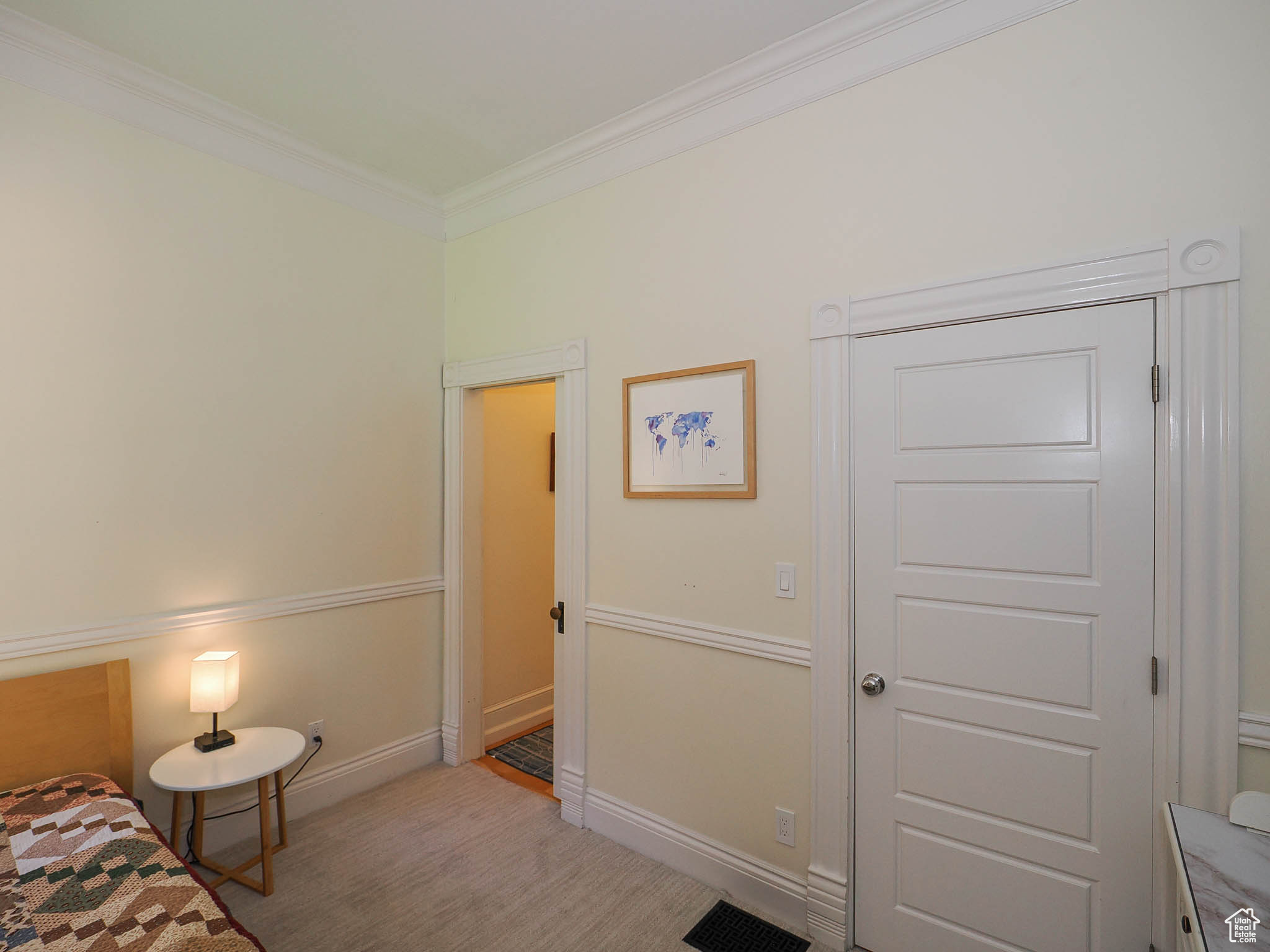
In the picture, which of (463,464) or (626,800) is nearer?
(626,800)

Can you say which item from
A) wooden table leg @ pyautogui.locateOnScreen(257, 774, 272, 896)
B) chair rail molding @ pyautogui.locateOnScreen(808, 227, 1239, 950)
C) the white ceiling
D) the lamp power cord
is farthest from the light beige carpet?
the white ceiling

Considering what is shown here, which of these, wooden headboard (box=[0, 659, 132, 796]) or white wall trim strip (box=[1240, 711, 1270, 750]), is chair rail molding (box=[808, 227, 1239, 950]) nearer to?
white wall trim strip (box=[1240, 711, 1270, 750])

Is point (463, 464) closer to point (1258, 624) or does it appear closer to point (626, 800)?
point (626, 800)

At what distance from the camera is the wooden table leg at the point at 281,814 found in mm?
2547

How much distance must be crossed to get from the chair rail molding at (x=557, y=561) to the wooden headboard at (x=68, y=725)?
140cm

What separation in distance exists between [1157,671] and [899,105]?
→ 1.77 m

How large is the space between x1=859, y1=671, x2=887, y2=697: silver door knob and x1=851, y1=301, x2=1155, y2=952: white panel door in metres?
0.02

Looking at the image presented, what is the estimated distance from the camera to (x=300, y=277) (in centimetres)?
290

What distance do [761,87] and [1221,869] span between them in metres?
2.48

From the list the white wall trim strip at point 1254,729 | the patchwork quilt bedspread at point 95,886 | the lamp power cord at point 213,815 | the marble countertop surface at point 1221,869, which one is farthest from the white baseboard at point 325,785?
the white wall trim strip at point 1254,729

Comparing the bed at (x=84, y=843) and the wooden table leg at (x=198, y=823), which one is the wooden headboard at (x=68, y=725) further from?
the wooden table leg at (x=198, y=823)

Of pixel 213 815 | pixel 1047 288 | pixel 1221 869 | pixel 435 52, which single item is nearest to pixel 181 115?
pixel 435 52

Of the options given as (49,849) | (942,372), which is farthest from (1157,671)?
(49,849)

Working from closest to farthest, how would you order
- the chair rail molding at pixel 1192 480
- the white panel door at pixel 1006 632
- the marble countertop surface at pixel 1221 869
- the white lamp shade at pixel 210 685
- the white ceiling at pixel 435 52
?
the marble countertop surface at pixel 1221 869 < the chair rail molding at pixel 1192 480 < the white panel door at pixel 1006 632 < the white ceiling at pixel 435 52 < the white lamp shade at pixel 210 685
